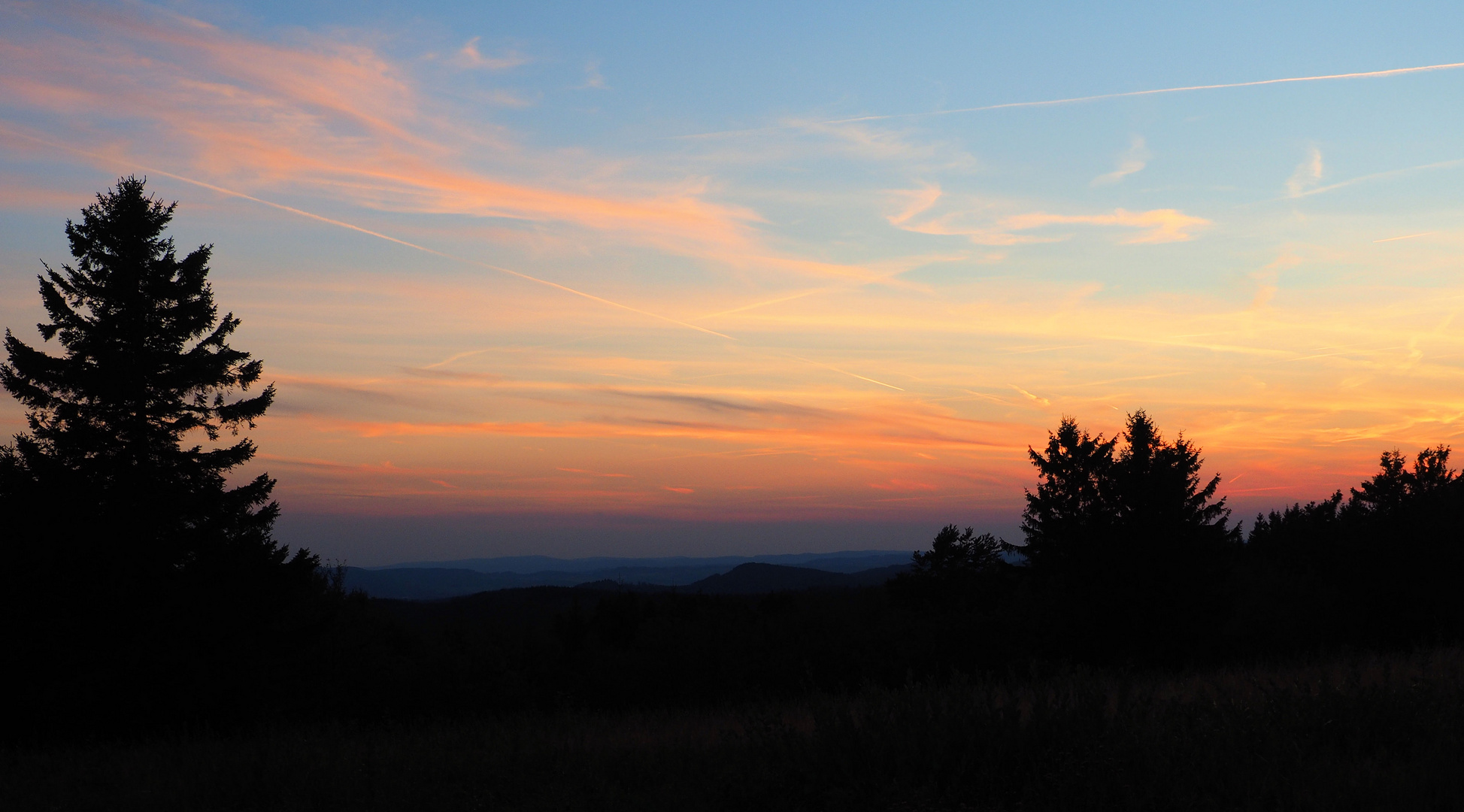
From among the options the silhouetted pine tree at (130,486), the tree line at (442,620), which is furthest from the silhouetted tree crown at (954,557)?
the silhouetted pine tree at (130,486)

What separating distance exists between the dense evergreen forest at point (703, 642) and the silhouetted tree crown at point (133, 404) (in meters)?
0.07

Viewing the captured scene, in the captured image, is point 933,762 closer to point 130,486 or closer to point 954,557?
point 130,486

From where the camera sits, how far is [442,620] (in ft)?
154

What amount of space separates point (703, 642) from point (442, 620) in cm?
1482

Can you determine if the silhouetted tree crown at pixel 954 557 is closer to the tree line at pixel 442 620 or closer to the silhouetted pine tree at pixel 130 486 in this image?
the tree line at pixel 442 620

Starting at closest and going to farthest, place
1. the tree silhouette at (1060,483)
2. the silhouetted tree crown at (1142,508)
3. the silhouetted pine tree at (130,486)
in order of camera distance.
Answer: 1. the silhouetted pine tree at (130,486)
2. the silhouetted tree crown at (1142,508)
3. the tree silhouette at (1060,483)

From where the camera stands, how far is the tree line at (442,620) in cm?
2186

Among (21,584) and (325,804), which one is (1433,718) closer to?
(325,804)

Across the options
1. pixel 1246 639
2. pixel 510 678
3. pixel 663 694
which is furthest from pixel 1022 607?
pixel 510 678

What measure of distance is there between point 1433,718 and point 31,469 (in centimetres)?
2719

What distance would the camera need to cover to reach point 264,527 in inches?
1001

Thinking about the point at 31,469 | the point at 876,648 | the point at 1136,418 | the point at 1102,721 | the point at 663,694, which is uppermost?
the point at 1136,418

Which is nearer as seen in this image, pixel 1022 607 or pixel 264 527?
pixel 264 527

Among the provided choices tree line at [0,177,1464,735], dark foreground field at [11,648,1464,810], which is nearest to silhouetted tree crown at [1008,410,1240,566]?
tree line at [0,177,1464,735]
